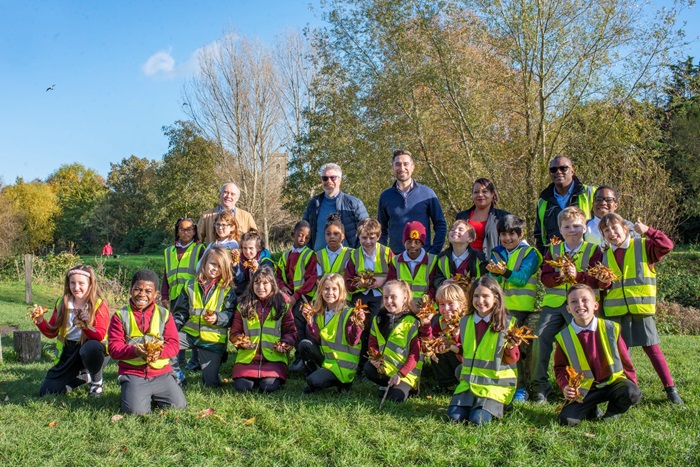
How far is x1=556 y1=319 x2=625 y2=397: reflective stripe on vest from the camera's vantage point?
14.9 ft

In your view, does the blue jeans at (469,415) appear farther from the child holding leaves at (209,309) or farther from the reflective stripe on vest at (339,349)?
the child holding leaves at (209,309)

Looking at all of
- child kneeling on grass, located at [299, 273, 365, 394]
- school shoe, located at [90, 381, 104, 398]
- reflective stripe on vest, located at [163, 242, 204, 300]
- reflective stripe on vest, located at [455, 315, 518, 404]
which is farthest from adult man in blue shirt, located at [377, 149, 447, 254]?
school shoe, located at [90, 381, 104, 398]

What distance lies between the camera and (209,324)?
6.00m

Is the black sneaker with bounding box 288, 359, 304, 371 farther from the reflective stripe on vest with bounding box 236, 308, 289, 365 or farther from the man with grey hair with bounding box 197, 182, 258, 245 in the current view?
the man with grey hair with bounding box 197, 182, 258, 245

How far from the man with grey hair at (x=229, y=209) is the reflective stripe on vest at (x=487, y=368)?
10.8 ft

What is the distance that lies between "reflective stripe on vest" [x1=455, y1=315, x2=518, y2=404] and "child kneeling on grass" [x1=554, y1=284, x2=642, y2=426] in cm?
42

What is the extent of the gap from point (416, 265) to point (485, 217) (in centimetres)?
93

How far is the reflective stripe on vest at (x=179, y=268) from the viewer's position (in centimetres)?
663

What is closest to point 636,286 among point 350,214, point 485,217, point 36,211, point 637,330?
point 637,330

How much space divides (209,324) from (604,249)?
402 centimetres

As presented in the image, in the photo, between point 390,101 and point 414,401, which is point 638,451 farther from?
point 390,101

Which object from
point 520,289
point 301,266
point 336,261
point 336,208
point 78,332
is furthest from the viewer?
point 336,208

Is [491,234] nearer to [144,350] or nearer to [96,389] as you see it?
[144,350]

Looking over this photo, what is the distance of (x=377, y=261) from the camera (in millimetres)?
6227
